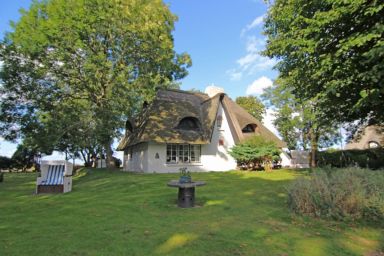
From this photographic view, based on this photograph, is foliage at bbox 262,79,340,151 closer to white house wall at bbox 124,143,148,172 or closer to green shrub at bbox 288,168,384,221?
white house wall at bbox 124,143,148,172

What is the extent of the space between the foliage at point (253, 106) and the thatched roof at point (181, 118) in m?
18.9

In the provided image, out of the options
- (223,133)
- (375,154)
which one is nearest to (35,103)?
(223,133)

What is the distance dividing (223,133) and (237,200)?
1711 centimetres

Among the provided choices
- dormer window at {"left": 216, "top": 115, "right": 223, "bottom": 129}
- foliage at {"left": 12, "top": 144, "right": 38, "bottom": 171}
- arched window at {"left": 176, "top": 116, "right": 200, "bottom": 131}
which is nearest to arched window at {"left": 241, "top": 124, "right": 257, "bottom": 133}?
dormer window at {"left": 216, "top": 115, "right": 223, "bottom": 129}

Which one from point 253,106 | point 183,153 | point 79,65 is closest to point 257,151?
point 183,153

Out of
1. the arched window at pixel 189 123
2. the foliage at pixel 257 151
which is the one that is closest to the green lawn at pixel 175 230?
the foliage at pixel 257 151

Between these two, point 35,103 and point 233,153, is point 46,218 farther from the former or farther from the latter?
point 233,153

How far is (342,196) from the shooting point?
21.9 feet

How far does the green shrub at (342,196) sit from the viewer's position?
256 inches

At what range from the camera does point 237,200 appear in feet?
29.6

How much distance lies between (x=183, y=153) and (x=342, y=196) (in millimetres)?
18081

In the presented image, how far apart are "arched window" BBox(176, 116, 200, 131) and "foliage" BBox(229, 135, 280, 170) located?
411cm

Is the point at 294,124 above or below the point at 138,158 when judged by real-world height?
above

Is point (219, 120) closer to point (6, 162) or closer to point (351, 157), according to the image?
point (351, 157)
